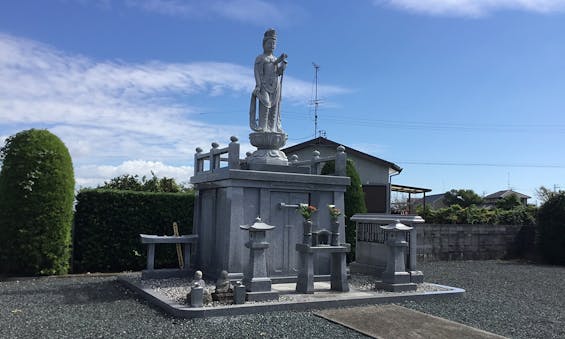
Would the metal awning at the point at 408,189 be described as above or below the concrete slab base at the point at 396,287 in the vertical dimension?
above

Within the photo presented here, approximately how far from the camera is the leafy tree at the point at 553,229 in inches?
623

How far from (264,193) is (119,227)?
4.19 metres

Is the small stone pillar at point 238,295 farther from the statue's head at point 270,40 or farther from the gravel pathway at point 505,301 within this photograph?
the statue's head at point 270,40

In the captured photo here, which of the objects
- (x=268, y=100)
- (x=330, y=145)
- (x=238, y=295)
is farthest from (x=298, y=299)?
(x=330, y=145)

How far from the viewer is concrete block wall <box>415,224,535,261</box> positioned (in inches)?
587

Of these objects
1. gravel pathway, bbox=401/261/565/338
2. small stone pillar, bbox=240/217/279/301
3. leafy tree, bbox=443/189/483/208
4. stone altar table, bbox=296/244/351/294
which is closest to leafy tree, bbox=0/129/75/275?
small stone pillar, bbox=240/217/279/301

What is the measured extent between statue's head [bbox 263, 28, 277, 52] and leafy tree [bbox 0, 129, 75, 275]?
16.4ft

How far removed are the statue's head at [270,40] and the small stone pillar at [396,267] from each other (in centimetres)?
420

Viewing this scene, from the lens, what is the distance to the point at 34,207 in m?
9.96

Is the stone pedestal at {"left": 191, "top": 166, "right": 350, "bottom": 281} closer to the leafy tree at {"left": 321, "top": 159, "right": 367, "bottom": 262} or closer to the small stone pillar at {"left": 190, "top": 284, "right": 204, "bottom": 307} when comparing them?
the small stone pillar at {"left": 190, "top": 284, "right": 204, "bottom": 307}

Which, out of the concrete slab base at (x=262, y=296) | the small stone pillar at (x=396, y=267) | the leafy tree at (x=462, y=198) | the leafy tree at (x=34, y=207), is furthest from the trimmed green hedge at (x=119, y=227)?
the leafy tree at (x=462, y=198)

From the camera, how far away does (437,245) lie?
49.5 feet

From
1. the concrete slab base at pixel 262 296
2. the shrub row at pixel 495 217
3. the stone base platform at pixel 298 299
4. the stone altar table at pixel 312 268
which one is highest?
the shrub row at pixel 495 217

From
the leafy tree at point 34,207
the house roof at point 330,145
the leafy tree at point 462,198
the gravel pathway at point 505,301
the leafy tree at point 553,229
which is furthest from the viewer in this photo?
the leafy tree at point 462,198
